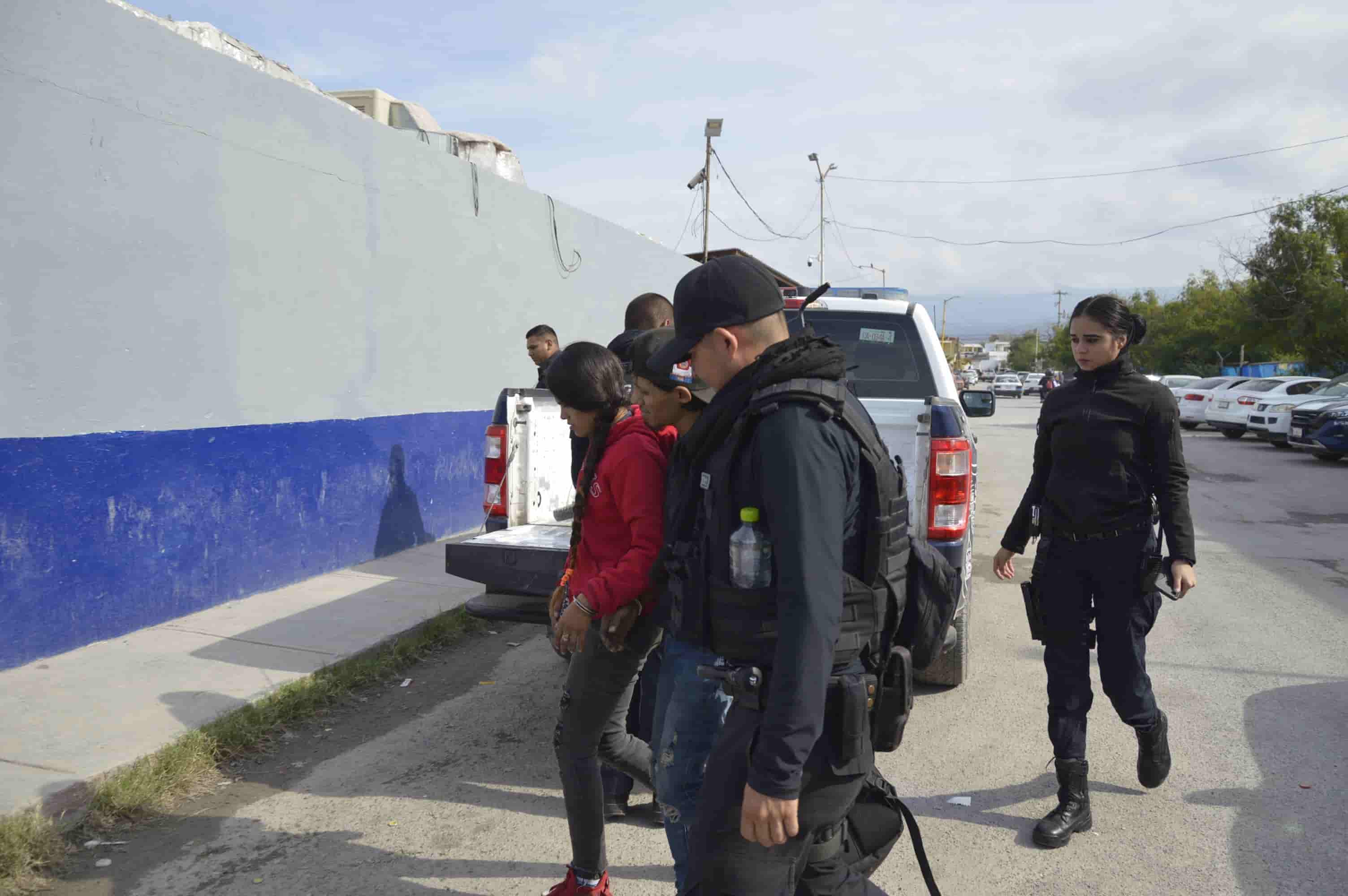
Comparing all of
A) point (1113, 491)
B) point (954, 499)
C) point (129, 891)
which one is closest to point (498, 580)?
point (129, 891)

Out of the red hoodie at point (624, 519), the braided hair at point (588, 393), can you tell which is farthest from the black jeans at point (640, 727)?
the braided hair at point (588, 393)

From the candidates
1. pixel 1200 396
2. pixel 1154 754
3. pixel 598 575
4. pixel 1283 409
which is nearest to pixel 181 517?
pixel 598 575

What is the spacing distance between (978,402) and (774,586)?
4920 millimetres

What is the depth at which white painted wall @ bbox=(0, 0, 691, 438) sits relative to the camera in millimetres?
5281

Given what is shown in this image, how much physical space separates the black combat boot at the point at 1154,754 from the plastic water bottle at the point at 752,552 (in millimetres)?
2515

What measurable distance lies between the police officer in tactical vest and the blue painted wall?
4465mm

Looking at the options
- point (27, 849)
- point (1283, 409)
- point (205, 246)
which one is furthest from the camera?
point (1283, 409)

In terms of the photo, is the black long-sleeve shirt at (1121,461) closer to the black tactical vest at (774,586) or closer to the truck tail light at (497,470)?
the black tactical vest at (774,586)

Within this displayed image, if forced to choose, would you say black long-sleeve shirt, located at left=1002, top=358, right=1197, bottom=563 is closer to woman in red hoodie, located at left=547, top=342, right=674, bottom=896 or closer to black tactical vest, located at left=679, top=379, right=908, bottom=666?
woman in red hoodie, located at left=547, top=342, right=674, bottom=896

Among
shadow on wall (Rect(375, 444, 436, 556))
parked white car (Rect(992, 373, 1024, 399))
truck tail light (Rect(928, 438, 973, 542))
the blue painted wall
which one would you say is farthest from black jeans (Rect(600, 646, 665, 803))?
parked white car (Rect(992, 373, 1024, 399))

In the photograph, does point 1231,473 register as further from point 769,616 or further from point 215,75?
point 769,616

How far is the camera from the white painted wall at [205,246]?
528 centimetres

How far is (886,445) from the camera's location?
4.07 metres

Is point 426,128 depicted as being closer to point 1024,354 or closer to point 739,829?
point 739,829
